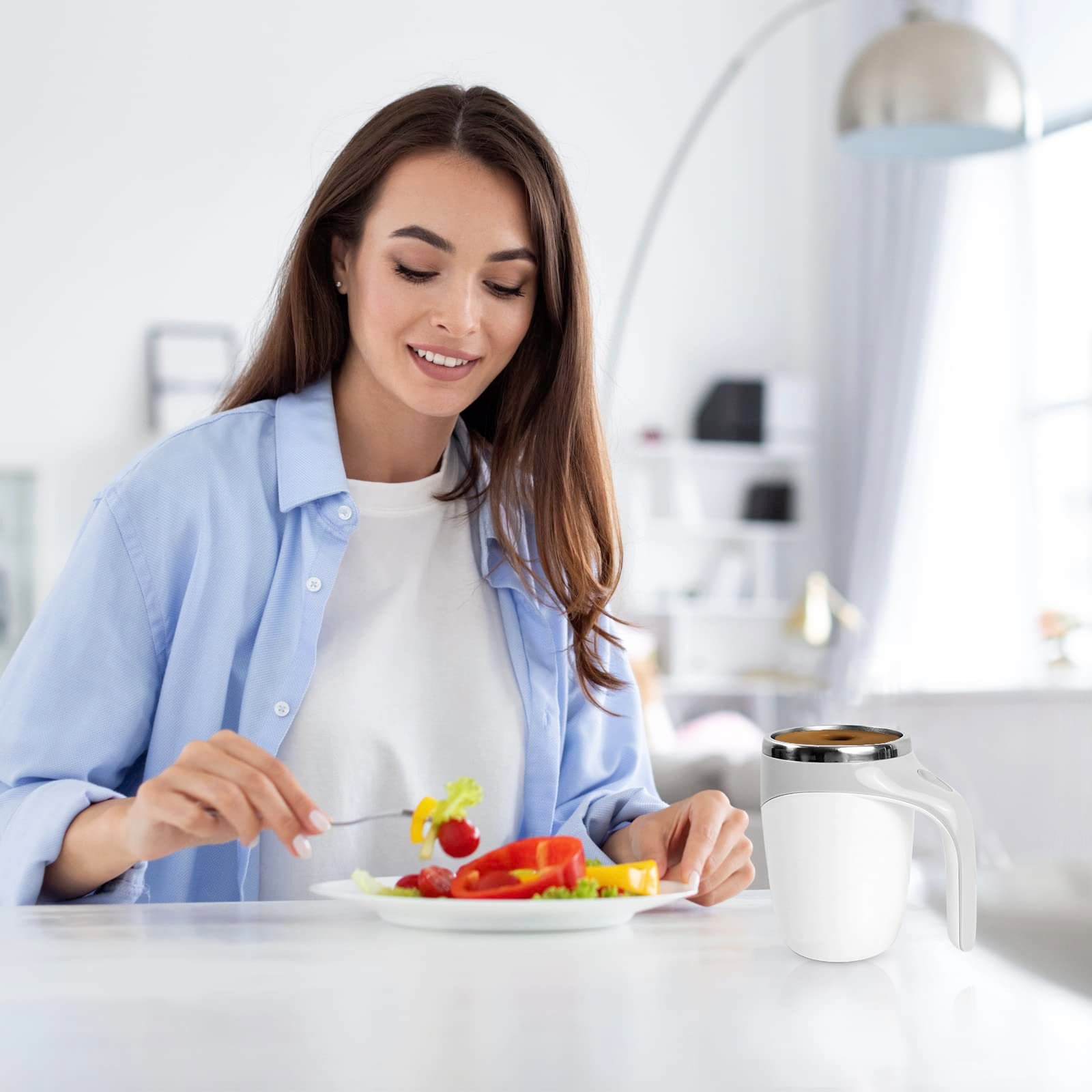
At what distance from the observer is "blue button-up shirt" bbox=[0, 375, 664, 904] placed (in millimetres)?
1143

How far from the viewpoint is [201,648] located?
4.10ft


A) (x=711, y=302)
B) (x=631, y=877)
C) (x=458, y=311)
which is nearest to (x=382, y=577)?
(x=458, y=311)

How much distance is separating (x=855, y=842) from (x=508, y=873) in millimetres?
262

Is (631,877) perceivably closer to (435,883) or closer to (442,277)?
(435,883)

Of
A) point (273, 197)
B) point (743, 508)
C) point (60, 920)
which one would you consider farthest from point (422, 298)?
point (743, 508)

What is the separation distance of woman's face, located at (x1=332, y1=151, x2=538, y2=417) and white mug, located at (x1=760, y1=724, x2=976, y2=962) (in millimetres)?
671

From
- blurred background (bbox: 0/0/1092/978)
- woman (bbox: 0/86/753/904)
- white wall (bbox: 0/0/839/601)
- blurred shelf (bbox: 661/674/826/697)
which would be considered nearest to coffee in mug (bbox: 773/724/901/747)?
woman (bbox: 0/86/753/904)

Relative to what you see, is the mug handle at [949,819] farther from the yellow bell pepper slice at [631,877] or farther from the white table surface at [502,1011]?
the yellow bell pepper slice at [631,877]

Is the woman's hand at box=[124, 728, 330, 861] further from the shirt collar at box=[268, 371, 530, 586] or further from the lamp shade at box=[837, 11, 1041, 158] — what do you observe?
the lamp shade at box=[837, 11, 1041, 158]

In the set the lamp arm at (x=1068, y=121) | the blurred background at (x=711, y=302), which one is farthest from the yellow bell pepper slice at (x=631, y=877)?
the lamp arm at (x=1068, y=121)

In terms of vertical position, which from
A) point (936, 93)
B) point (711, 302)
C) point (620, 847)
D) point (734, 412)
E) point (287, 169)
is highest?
point (287, 169)

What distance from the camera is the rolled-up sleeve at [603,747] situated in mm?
1424

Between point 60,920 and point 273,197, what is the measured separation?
17.8 feet

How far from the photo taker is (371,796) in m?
1.33
